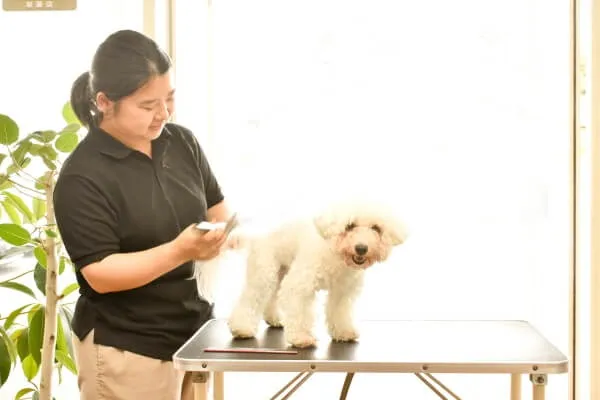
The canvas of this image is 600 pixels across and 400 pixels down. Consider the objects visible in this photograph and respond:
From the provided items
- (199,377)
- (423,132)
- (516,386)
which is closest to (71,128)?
(199,377)

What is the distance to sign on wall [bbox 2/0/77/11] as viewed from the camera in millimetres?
2641

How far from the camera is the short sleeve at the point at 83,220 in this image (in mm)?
1667

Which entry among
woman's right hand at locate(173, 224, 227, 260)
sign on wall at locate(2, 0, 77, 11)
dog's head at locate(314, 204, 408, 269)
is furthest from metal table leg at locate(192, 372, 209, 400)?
sign on wall at locate(2, 0, 77, 11)

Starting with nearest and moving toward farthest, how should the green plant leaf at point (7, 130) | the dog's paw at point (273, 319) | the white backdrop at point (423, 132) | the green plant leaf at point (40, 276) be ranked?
the dog's paw at point (273, 319) → the green plant leaf at point (7, 130) → the green plant leaf at point (40, 276) → the white backdrop at point (423, 132)

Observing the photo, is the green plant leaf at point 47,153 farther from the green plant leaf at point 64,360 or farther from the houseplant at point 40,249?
the green plant leaf at point 64,360

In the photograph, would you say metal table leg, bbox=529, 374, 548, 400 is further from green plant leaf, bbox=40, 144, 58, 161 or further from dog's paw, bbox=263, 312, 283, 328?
green plant leaf, bbox=40, 144, 58, 161

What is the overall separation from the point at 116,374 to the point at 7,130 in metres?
0.88

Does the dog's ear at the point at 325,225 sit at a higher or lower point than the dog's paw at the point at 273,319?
higher

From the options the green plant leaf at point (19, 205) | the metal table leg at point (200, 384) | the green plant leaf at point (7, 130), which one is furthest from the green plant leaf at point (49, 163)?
the metal table leg at point (200, 384)

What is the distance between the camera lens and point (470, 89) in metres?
2.87

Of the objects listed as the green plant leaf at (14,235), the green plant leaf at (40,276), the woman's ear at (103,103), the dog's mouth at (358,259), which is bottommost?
the green plant leaf at (40,276)

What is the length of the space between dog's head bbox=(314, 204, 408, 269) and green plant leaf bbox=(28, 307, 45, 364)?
111 centimetres

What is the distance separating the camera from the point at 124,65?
1690 millimetres

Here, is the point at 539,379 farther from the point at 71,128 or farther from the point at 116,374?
the point at 71,128
